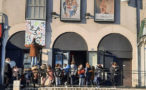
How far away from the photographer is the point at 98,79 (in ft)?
66.6

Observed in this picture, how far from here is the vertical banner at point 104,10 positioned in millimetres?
23469

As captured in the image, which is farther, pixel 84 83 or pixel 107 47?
pixel 107 47

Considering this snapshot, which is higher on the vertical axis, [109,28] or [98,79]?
[109,28]

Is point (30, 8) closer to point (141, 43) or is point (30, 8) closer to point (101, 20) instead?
point (101, 20)

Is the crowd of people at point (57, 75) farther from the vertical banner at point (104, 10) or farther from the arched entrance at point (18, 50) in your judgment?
the vertical banner at point (104, 10)

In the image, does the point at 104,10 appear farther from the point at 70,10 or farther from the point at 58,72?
the point at 58,72

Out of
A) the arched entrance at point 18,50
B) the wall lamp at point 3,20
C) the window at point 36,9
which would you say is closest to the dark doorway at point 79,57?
the arched entrance at point 18,50

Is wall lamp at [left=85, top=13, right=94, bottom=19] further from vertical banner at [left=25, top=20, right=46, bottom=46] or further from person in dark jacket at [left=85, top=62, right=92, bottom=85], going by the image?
person in dark jacket at [left=85, top=62, right=92, bottom=85]

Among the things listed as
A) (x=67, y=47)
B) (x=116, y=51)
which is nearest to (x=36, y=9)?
(x=67, y=47)

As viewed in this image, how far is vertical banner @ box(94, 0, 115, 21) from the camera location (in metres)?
23.5

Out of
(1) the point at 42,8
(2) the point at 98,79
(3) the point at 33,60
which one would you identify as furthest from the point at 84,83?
(1) the point at 42,8

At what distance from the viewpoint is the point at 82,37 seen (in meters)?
23.4

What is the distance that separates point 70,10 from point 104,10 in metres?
2.58

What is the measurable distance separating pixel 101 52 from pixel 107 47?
23.8 inches
